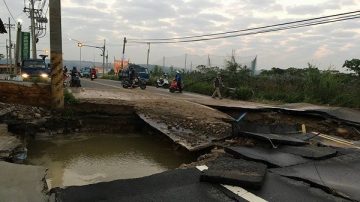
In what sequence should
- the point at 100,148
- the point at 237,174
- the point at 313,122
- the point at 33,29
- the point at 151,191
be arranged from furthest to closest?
the point at 33,29 → the point at 313,122 → the point at 100,148 → the point at 237,174 → the point at 151,191

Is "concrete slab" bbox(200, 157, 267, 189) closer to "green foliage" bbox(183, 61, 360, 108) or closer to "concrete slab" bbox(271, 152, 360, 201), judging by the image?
"concrete slab" bbox(271, 152, 360, 201)

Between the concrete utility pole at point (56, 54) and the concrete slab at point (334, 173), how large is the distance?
30.4 ft

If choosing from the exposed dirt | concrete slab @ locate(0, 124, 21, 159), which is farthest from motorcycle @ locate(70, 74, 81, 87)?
concrete slab @ locate(0, 124, 21, 159)

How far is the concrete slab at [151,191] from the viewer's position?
5113mm

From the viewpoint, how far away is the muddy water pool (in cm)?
862

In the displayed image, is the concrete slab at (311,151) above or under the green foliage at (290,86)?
under

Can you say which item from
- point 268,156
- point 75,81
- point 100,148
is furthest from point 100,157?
point 75,81

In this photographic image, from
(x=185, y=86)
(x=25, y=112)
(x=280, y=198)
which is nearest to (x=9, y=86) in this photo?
(x=25, y=112)

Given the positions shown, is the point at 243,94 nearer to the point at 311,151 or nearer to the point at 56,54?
the point at 56,54

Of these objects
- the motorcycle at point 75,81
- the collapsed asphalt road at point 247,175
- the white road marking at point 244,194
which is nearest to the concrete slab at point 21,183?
the collapsed asphalt road at point 247,175

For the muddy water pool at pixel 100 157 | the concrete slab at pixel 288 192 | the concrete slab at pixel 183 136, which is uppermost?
the concrete slab at pixel 288 192

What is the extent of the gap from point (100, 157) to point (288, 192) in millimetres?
6191

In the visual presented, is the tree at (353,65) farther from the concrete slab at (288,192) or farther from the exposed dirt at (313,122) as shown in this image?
the concrete slab at (288,192)

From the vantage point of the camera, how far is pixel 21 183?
5578 millimetres
